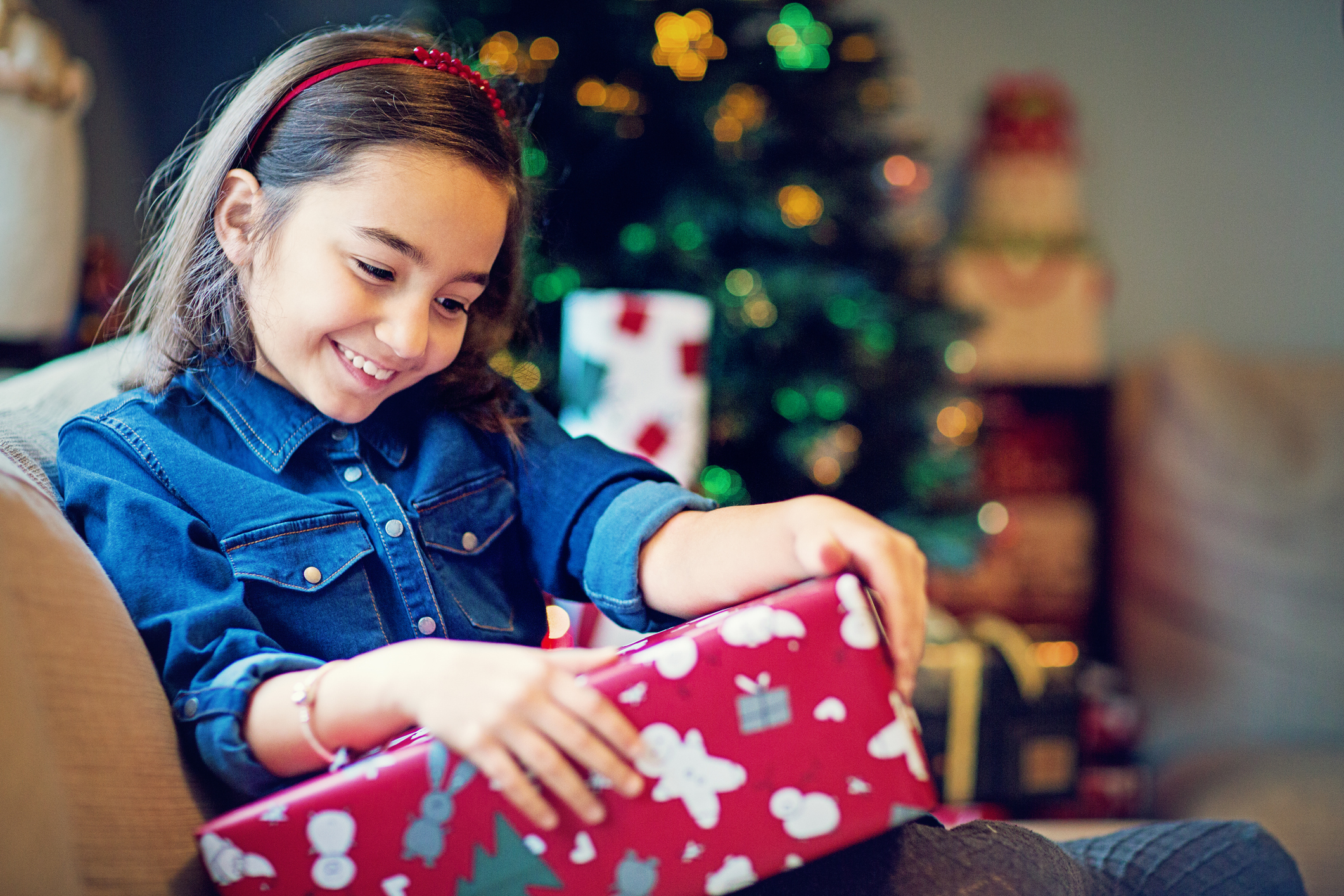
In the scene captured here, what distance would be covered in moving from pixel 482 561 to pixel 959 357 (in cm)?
126

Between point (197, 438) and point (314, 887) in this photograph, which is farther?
point (197, 438)

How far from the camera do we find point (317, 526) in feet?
2.09

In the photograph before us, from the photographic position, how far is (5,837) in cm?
39

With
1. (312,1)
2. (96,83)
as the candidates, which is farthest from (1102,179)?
(96,83)

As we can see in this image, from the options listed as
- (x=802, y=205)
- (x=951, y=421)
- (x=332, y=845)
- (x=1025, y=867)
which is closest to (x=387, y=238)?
(x=332, y=845)

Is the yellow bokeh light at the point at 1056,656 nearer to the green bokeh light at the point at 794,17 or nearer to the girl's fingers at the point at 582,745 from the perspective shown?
the green bokeh light at the point at 794,17

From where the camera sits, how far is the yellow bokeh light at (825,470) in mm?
1582

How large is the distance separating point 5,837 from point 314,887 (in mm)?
143

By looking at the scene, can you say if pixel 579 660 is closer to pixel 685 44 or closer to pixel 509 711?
pixel 509 711

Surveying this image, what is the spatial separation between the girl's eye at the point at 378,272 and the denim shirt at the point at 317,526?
121mm

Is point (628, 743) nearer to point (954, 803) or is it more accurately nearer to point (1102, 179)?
point (954, 803)

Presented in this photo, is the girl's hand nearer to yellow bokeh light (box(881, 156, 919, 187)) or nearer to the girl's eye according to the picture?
the girl's eye

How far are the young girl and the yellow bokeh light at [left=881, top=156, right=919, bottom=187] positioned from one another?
1.08 metres

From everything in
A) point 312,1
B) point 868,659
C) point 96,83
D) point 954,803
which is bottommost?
point 954,803
